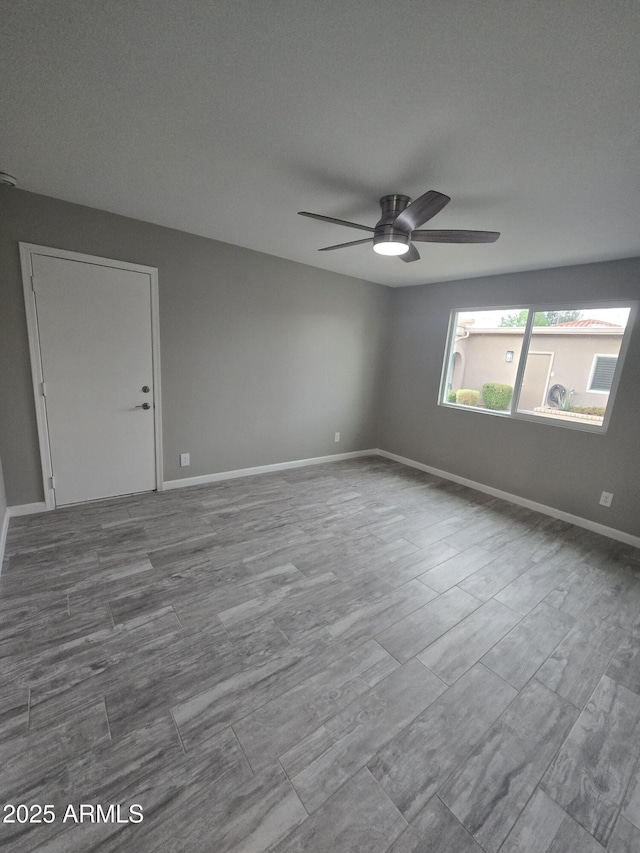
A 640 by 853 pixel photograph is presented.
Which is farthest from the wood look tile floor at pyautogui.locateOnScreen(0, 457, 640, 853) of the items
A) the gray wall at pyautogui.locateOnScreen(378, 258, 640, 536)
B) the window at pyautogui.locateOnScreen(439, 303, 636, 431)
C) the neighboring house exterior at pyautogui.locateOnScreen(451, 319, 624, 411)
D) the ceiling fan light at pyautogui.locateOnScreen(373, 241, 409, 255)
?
the ceiling fan light at pyautogui.locateOnScreen(373, 241, 409, 255)

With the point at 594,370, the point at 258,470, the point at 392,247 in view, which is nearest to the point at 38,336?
the point at 258,470

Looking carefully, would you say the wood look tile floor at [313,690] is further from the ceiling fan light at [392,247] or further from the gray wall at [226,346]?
the ceiling fan light at [392,247]

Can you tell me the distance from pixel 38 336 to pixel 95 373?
457 mm

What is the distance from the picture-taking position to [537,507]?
11.9 feet

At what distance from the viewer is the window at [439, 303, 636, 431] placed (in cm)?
317

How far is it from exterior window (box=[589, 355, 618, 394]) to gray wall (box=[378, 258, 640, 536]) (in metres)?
0.11

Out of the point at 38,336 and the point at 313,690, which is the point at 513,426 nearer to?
the point at 313,690

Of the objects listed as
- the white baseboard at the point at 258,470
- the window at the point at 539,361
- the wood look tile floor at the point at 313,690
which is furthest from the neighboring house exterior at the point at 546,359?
the white baseboard at the point at 258,470

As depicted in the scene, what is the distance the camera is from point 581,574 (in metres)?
2.56

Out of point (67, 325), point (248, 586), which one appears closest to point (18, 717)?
point (248, 586)

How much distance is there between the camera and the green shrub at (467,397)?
4.23 meters

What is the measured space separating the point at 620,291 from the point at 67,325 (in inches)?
188

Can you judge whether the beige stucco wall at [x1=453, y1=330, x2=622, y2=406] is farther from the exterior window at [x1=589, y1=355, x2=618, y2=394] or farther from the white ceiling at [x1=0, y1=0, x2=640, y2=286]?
the white ceiling at [x1=0, y1=0, x2=640, y2=286]

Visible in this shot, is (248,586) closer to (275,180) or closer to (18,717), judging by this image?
(18,717)
